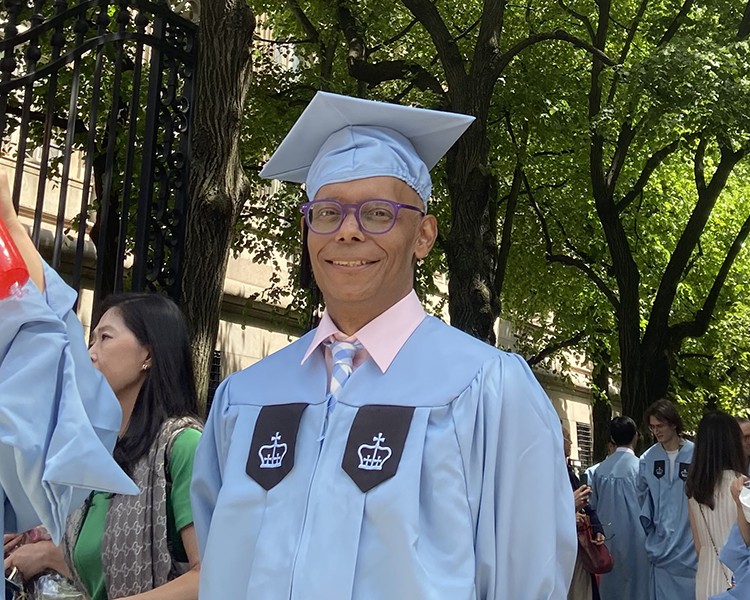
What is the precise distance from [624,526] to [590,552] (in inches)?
43.5

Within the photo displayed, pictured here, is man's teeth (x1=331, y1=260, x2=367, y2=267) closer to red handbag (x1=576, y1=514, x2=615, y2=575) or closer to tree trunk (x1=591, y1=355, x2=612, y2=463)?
red handbag (x1=576, y1=514, x2=615, y2=575)

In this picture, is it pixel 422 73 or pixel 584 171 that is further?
pixel 584 171

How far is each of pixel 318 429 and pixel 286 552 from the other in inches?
12.0

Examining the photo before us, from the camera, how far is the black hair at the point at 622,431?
10145mm

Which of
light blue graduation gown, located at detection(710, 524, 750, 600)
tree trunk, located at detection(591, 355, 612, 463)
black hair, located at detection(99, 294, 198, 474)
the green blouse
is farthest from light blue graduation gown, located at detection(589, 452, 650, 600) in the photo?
tree trunk, located at detection(591, 355, 612, 463)

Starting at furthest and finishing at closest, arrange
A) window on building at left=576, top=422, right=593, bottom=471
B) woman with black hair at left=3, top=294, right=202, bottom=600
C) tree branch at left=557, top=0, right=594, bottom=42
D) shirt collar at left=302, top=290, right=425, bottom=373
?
1. window on building at left=576, top=422, right=593, bottom=471
2. tree branch at left=557, top=0, right=594, bottom=42
3. woman with black hair at left=3, top=294, right=202, bottom=600
4. shirt collar at left=302, top=290, right=425, bottom=373

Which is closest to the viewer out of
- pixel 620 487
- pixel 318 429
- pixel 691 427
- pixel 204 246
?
pixel 318 429

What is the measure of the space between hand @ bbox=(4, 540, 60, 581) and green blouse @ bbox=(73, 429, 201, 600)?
0.29 feet

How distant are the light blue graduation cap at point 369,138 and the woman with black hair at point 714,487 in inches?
212

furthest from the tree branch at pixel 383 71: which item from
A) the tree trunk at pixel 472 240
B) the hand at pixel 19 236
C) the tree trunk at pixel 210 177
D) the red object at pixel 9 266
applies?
the red object at pixel 9 266

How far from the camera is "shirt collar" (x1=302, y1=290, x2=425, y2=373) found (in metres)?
2.64

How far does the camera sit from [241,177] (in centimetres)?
608

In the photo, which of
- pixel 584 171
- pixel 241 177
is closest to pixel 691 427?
pixel 584 171

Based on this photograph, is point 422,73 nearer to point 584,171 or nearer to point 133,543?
point 584,171
